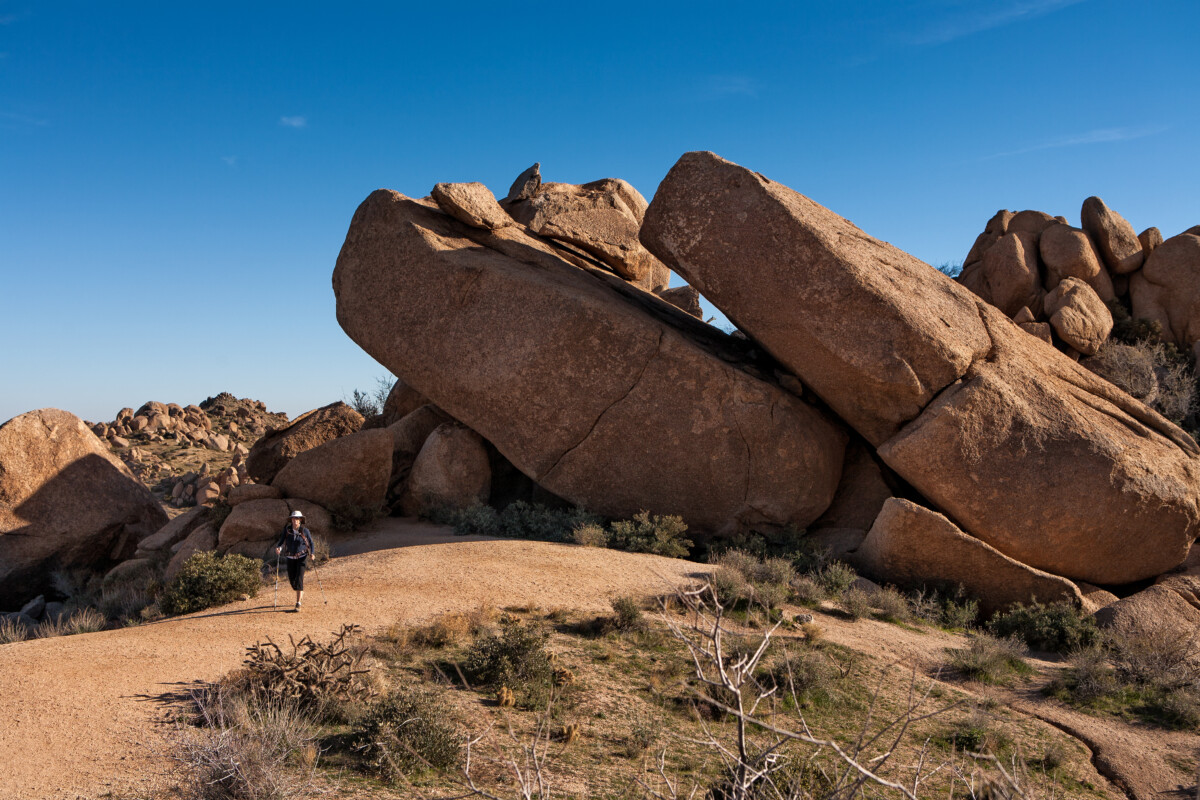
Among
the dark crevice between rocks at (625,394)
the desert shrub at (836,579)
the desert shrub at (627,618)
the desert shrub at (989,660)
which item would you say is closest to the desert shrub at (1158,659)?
the desert shrub at (989,660)

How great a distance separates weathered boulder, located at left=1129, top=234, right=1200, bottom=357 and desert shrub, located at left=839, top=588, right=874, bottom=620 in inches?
602

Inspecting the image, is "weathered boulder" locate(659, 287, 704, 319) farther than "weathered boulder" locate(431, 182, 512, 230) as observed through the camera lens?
Yes

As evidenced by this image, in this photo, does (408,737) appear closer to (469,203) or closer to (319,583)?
(319,583)

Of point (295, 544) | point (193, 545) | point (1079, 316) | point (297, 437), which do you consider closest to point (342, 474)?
point (193, 545)

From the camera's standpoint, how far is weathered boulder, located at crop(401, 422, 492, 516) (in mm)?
16891

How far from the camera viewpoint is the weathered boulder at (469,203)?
→ 16.8 m

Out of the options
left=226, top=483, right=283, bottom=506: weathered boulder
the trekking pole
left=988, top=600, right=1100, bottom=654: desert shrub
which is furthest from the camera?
left=226, top=483, right=283, bottom=506: weathered boulder

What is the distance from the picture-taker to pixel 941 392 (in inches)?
538

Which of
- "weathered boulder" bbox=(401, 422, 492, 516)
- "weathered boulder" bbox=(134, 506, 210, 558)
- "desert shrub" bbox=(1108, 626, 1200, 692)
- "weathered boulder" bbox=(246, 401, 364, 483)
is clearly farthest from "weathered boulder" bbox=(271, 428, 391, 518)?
"desert shrub" bbox=(1108, 626, 1200, 692)

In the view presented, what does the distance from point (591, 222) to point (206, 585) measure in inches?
493

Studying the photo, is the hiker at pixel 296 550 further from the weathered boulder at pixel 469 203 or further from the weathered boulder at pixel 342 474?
the weathered boulder at pixel 469 203

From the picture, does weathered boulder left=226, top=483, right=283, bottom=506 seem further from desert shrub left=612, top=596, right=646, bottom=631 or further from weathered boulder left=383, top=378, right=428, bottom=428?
desert shrub left=612, top=596, right=646, bottom=631

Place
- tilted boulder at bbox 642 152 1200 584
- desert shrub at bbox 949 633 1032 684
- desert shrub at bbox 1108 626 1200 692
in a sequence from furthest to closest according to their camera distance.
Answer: tilted boulder at bbox 642 152 1200 584, desert shrub at bbox 949 633 1032 684, desert shrub at bbox 1108 626 1200 692

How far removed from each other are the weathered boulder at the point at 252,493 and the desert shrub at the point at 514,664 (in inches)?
351
